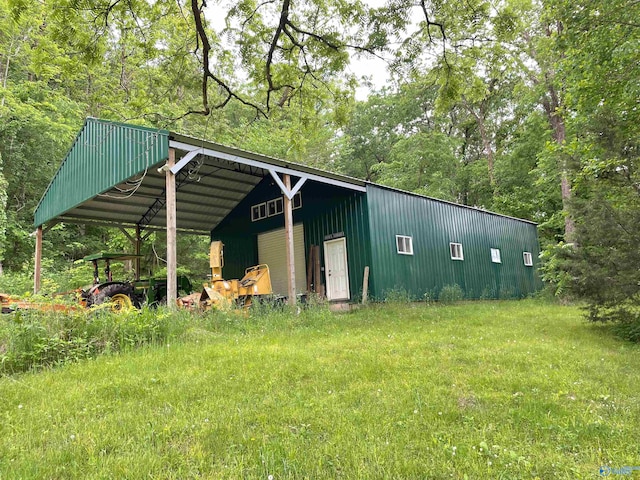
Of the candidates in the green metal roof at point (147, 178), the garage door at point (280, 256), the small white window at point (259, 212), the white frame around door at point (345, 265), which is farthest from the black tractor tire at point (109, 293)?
the small white window at point (259, 212)

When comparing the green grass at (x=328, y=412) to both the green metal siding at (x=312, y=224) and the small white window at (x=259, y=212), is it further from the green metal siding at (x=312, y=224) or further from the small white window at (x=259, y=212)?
the small white window at (x=259, y=212)

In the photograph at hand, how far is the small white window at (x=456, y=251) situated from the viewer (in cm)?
1470

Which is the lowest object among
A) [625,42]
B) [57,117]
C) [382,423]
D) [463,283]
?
[382,423]

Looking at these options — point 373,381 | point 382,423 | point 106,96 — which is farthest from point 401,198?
point 382,423

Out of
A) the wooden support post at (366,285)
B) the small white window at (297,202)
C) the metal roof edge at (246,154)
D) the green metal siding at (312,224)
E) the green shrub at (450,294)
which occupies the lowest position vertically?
the green shrub at (450,294)

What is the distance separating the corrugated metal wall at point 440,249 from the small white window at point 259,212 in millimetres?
4491

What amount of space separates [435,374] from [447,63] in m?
5.11

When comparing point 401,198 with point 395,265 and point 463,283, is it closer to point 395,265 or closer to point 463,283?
point 395,265

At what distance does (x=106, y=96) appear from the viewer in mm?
8273

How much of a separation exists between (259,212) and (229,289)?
17.3ft

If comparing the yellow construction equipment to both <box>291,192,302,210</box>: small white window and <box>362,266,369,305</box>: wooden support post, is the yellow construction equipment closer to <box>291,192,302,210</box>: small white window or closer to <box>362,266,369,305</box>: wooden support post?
<box>362,266,369,305</box>: wooden support post

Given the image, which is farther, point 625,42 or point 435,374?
point 625,42

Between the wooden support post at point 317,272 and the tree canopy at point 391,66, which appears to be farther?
the wooden support post at point 317,272

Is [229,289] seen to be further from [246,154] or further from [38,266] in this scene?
[38,266]
